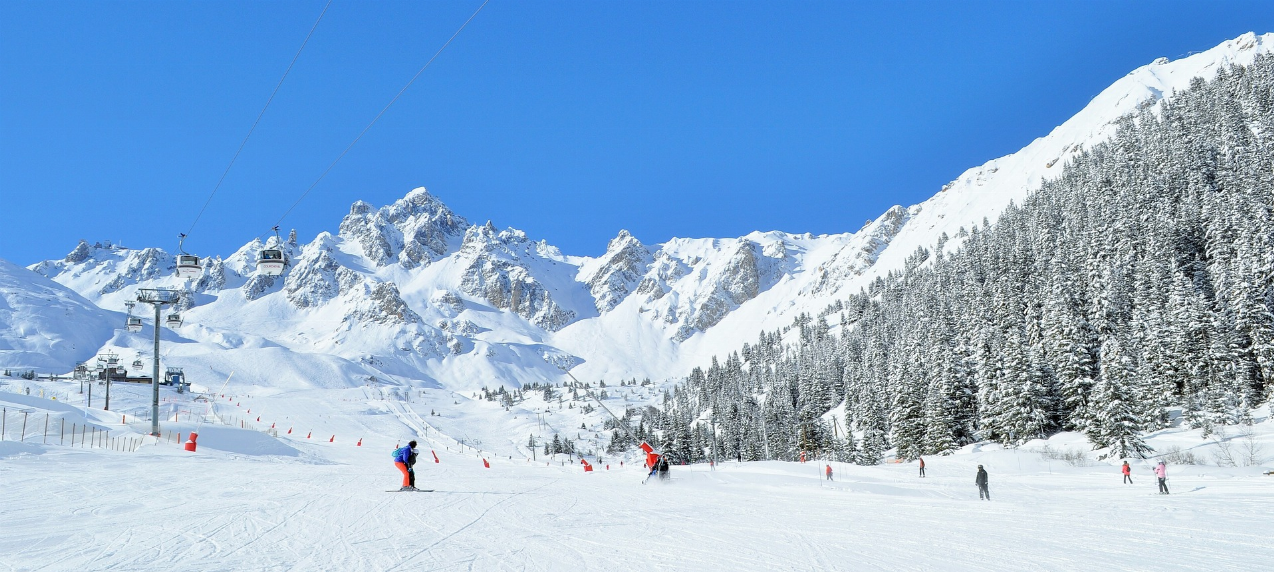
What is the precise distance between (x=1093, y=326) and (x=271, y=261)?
235ft

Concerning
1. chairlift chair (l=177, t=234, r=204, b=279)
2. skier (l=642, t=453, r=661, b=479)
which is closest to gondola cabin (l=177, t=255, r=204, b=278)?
chairlift chair (l=177, t=234, r=204, b=279)

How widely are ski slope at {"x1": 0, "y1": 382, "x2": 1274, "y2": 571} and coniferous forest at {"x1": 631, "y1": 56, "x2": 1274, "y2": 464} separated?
2953 centimetres

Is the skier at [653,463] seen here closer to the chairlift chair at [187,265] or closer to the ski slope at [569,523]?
the ski slope at [569,523]

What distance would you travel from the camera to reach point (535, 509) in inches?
542

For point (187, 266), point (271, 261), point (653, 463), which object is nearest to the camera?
point (653, 463)

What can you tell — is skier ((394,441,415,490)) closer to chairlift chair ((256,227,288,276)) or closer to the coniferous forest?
chairlift chair ((256,227,288,276))

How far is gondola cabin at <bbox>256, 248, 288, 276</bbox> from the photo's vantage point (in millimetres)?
26375

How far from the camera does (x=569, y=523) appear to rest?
38.8 feet

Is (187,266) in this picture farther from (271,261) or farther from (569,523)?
(569,523)

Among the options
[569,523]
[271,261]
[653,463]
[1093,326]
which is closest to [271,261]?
[271,261]

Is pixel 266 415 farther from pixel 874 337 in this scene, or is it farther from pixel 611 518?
pixel 874 337

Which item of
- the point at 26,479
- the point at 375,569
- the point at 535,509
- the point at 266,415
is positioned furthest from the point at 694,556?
the point at 266,415

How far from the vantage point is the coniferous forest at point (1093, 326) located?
52125mm

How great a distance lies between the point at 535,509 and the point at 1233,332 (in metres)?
65.1
